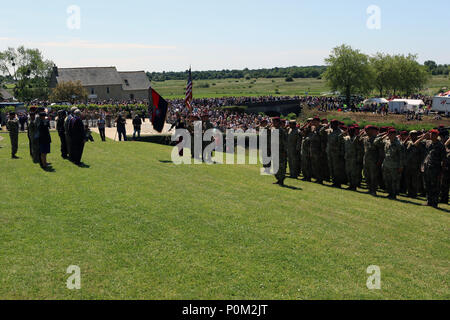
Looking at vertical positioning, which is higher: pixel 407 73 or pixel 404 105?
pixel 407 73

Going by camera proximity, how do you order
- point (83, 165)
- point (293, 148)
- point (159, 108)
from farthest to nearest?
1. point (159, 108)
2. point (293, 148)
3. point (83, 165)

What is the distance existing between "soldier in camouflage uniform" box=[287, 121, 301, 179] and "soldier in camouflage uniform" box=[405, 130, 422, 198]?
12.5 ft

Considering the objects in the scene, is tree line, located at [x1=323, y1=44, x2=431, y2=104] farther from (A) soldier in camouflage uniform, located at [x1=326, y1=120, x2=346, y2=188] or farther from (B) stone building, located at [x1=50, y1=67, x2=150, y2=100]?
(A) soldier in camouflage uniform, located at [x1=326, y1=120, x2=346, y2=188]

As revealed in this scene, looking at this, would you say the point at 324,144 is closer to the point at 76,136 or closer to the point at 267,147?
the point at 267,147

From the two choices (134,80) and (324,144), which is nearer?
(324,144)

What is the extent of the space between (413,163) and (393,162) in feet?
5.21

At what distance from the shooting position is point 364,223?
32.0 feet

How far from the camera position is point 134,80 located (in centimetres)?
10319

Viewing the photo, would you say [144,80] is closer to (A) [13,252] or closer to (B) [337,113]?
(B) [337,113]

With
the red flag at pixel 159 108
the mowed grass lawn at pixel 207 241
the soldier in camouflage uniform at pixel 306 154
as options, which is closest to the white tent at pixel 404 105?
the red flag at pixel 159 108

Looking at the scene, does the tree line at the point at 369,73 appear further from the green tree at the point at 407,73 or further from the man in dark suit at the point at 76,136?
the man in dark suit at the point at 76,136

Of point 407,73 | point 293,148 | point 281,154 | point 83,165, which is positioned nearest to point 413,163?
point 293,148

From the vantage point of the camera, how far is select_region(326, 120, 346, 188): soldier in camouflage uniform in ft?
48.5
